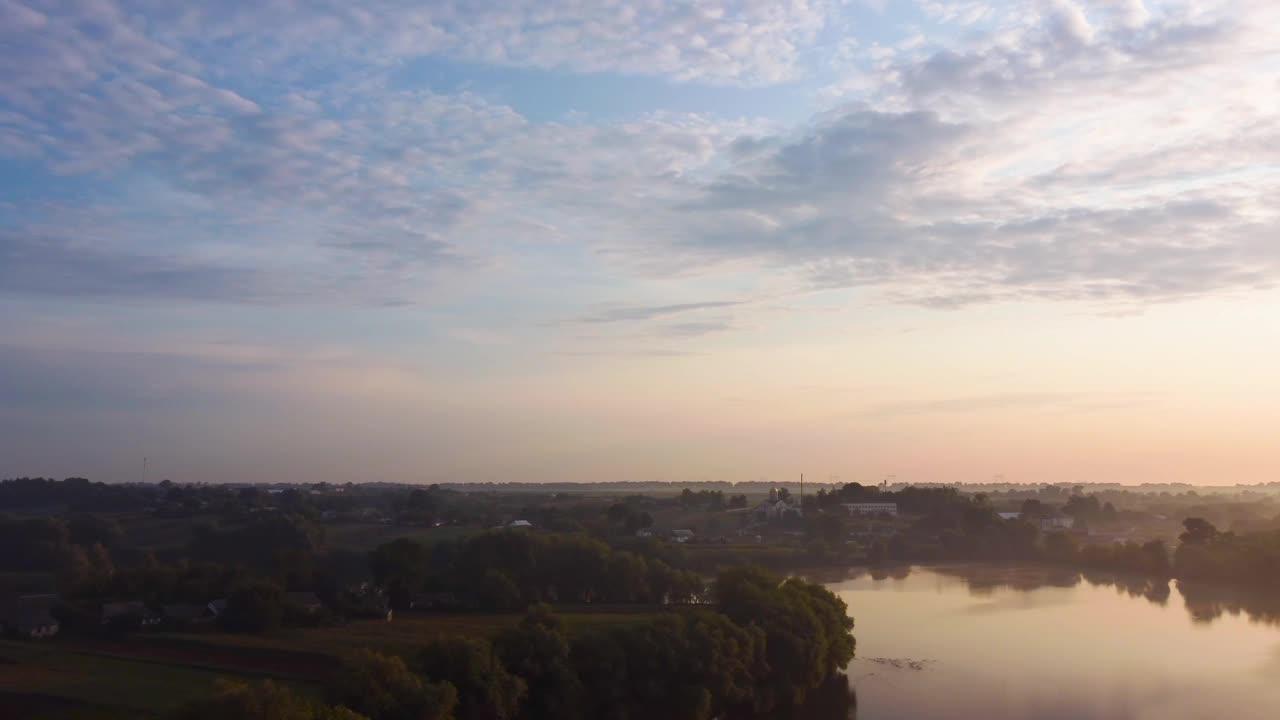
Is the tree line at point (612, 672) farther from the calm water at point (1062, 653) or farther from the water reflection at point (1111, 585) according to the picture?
the water reflection at point (1111, 585)

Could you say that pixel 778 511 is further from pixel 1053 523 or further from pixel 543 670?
pixel 543 670

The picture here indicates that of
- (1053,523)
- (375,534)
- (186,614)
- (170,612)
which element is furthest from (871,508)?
(170,612)

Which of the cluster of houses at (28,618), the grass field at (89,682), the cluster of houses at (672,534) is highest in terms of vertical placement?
the cluster of houses at (672,534)

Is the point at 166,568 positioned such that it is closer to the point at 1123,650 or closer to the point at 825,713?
the point at 825,713

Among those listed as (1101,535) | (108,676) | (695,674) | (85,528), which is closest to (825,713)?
(695,674)

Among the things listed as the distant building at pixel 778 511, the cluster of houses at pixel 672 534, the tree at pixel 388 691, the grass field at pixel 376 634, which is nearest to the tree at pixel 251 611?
the grass field at pixel 376 634

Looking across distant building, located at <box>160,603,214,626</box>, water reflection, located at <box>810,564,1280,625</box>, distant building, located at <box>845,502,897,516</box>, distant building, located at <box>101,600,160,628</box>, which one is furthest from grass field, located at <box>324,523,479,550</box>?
distant building, located at <box>845,502,897,516</box>

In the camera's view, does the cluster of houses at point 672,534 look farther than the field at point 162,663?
Yes

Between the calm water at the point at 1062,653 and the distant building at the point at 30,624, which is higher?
the distant building at the point at 30,624

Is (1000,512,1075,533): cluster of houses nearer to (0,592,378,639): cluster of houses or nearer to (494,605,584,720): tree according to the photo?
(0,592,378,639): cluster of houses
